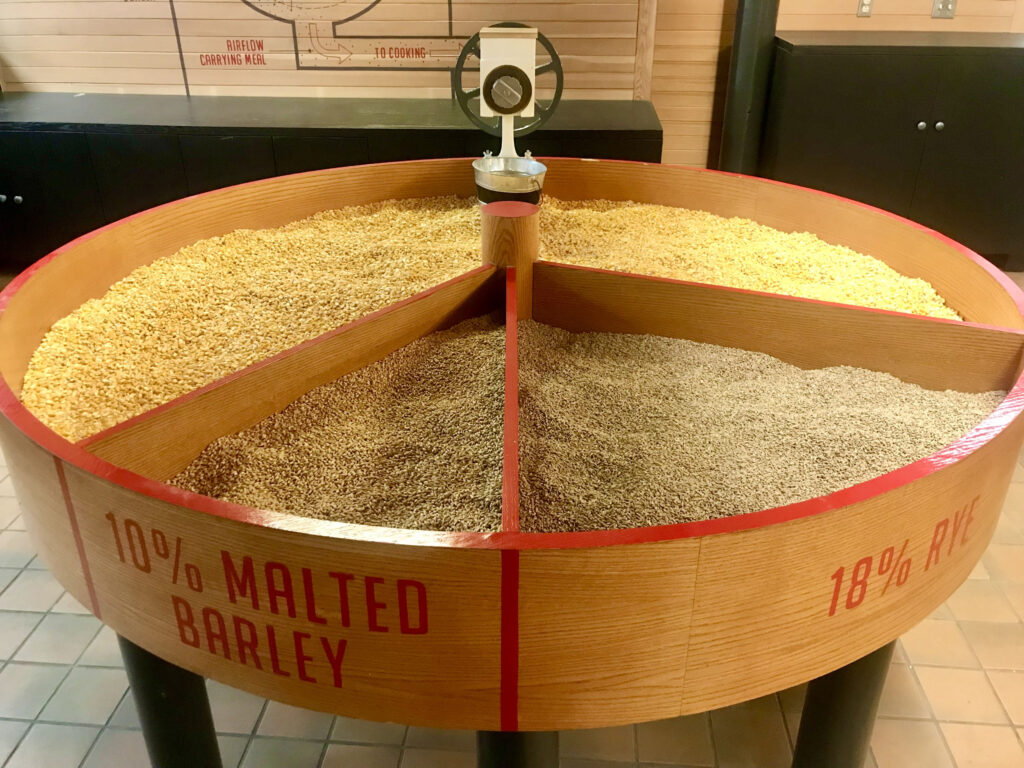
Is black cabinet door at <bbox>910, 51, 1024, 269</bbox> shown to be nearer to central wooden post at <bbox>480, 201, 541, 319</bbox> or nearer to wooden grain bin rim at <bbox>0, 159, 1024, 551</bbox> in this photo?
central wooden post at <bbox>480, 201, 541, 319</bbox>

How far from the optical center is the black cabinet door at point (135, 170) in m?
3.58

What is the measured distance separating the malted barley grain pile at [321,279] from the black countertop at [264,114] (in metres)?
1.07

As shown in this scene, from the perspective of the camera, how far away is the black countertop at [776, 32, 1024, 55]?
144 inches

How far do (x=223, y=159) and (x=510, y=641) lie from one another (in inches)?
125

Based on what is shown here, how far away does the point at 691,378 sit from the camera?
1.73m

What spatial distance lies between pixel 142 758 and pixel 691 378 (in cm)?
138

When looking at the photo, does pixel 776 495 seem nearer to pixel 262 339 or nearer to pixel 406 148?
pixel 262 339

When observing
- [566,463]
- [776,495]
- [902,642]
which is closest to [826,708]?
[776,495]

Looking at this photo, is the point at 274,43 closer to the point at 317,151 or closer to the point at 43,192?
the point at 317,151

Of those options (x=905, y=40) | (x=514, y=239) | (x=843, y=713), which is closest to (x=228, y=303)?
(x=514, y=239)

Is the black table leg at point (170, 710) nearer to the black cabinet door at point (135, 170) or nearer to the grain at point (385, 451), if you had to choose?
the grain at point (385, 451)

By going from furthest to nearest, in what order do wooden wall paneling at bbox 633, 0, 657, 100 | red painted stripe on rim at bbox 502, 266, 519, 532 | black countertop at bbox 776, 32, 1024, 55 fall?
wooden wall paneling at bbox 633, 0, 657, 100 → black countertop at bbox 776, 32, 1024, 55 → red painted stripe on rim at bbox 502, 266, 519, 532

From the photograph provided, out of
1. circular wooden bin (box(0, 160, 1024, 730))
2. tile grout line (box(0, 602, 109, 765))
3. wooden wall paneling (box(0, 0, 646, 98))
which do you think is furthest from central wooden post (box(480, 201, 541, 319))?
wooden wall paneling (box(0, 0, 646, 98))

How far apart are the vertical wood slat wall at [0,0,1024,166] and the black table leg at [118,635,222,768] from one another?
10.9 feet
